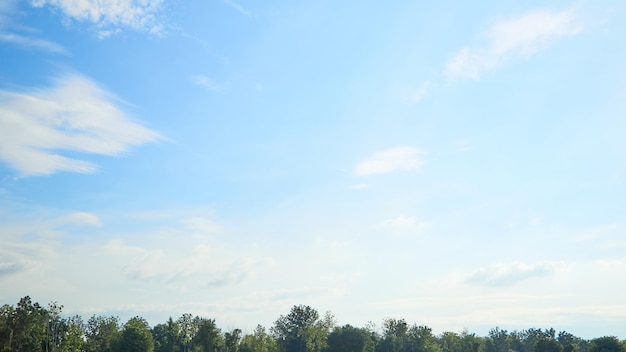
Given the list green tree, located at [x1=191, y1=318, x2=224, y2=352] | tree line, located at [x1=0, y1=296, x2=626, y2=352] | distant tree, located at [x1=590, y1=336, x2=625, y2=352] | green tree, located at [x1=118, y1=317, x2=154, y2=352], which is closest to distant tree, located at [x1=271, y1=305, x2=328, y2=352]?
tree line, located at [x1=0, y1=296, x2=626, y2=352]

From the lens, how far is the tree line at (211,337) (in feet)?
341

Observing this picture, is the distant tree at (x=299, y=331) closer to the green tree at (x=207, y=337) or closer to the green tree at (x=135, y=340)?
the green tree at (x=207, y=337)

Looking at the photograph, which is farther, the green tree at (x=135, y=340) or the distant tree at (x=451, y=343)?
the distant tree at (x=451, y=343)

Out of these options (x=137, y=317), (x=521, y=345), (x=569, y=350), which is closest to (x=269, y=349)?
(x=137, y=317)

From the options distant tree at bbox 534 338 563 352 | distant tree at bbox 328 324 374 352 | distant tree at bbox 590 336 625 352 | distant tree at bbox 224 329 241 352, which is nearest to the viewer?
distant tree at bbox 590 336 625 352

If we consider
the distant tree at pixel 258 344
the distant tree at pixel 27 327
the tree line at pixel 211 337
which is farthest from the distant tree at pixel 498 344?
the distant tree at pixel 27 327

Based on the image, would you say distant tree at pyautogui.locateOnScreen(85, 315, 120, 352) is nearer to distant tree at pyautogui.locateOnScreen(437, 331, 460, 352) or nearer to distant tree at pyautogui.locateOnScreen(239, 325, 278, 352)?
distant tree at pyautogui.locateOnScreen(239, 325, 278, 352)

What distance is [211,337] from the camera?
126875 millimetres

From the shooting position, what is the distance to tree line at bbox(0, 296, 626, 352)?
10388cm

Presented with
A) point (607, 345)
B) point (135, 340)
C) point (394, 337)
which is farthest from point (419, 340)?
point (135, 340)

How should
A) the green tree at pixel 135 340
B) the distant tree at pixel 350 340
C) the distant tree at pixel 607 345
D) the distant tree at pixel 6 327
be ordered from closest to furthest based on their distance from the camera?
1. the distant tree at pixel 6 327
2. the green tree at pixel 135 340
3. the distant tree at pixel 607 345
4. the distant tree at pixel 350 340

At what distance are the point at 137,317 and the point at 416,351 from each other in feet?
255

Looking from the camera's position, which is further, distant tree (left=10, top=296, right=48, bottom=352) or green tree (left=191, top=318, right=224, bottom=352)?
green tree (left=191, top=318, right=224, bottom=352)

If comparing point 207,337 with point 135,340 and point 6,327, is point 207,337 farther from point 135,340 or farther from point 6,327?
point 6,327
